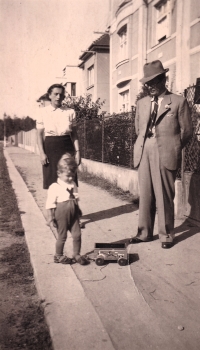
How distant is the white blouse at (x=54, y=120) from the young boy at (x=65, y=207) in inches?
55.0

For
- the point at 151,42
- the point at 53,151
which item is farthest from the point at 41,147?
the point at 151,42

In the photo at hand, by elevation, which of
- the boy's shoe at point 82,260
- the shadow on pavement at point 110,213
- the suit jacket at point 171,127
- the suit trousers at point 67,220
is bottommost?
the shadow on pavement at point 110,213

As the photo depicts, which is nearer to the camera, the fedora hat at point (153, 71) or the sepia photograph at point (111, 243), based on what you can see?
the sepia photograph at point (111, 243)

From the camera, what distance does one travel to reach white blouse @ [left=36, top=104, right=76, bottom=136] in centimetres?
517

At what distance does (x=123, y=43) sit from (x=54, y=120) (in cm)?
1577

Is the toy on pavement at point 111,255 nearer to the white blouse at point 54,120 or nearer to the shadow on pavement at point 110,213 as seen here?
the white blouse at point 54,120

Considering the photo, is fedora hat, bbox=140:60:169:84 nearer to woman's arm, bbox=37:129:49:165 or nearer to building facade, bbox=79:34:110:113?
woman's arm, bbox=37:129:49:165

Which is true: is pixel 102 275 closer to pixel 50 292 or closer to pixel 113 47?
pixel 50 292

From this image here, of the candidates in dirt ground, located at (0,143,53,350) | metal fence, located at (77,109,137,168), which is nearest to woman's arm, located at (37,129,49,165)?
dirt ground, located at (0,143,53,350)

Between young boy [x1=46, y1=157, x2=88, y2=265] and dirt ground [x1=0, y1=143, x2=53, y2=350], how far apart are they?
0.47 metres

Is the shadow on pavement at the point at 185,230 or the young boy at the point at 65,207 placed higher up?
the young boy at the point at 65,207

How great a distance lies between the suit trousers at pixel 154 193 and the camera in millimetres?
4672

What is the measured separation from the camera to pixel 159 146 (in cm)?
462

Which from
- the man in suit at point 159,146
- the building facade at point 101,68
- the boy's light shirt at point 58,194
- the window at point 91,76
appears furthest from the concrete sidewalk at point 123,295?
the window at point 91,76
